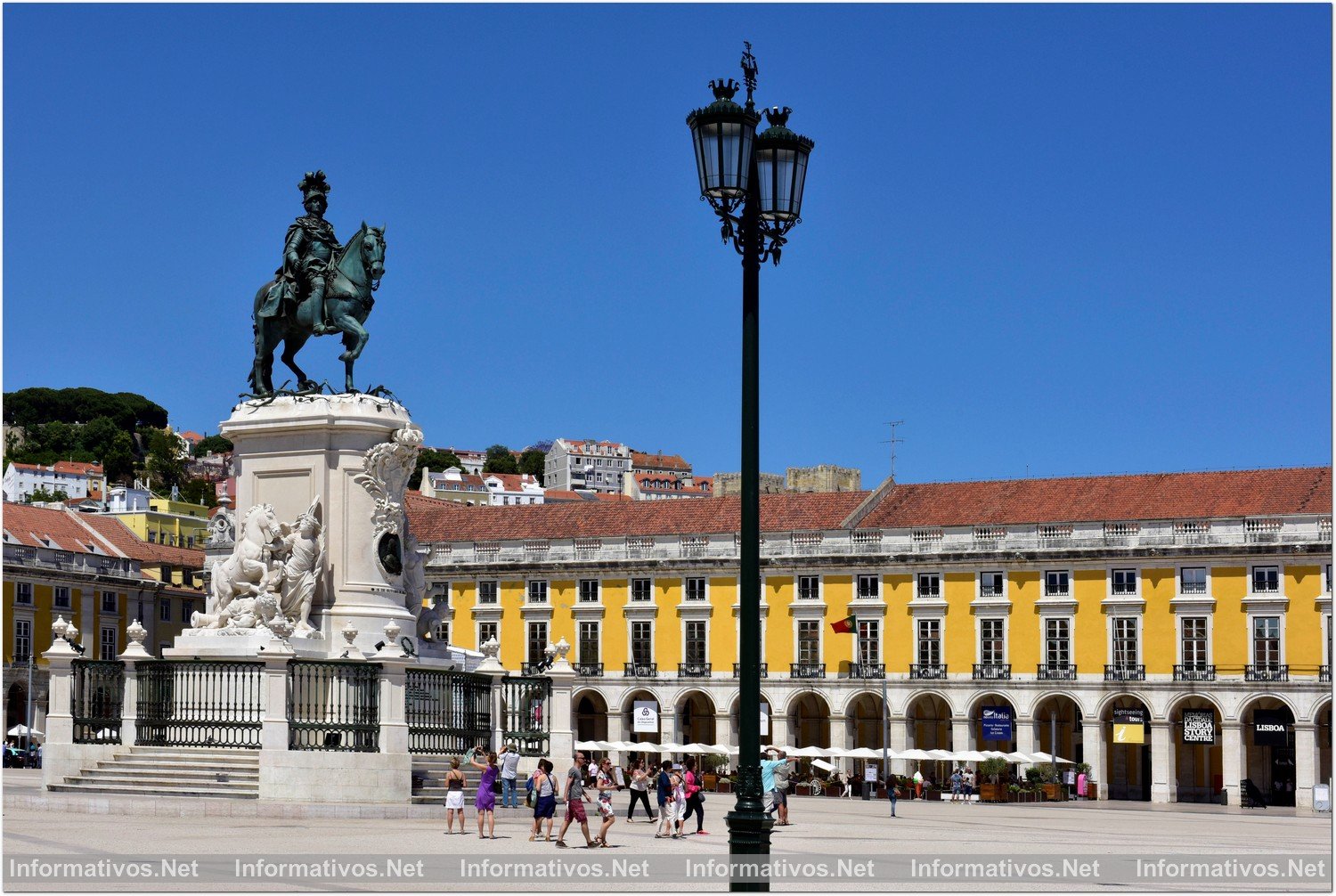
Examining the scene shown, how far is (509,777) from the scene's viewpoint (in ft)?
93.8

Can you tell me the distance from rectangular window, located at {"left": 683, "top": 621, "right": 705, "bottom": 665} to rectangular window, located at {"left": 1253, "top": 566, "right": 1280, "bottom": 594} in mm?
19504

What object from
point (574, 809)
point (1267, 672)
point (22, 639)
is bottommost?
point (574, 809)

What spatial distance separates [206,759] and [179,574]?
65180 mm

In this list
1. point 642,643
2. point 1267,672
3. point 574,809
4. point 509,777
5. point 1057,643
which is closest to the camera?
point 574,809

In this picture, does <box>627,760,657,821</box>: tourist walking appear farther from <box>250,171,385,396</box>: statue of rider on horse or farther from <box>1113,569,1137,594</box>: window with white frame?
<box>1113,569,1137,594</box>: window with white frame

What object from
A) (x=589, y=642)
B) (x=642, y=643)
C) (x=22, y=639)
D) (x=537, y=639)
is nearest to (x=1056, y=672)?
(x=642, y=643)

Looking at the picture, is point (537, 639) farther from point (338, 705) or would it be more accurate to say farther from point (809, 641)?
point (338, 705)

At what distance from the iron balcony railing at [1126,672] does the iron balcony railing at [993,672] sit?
3322 mm

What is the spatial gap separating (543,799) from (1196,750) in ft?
168

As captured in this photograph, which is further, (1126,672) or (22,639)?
(22,639)

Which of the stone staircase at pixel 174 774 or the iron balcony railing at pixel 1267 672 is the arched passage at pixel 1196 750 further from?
the stone staircase at pixel 174 774

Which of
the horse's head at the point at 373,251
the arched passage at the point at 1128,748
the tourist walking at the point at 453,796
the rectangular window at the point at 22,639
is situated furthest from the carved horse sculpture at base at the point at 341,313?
the rectangular window at the point at 22,639

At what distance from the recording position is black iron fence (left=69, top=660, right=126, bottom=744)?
2988 cm

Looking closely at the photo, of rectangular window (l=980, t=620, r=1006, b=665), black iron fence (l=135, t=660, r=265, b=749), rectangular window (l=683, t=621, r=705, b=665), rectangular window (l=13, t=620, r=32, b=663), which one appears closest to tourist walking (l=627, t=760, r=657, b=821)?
black iron fence (l=135, t=660, r=265, b=749)
